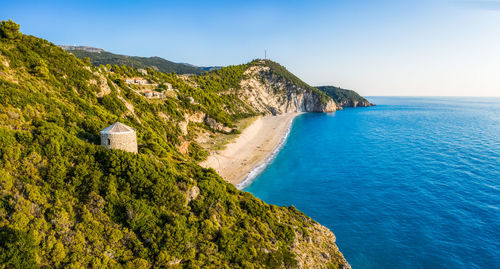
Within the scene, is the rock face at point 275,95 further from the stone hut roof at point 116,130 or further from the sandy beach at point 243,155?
the stone hut roof at point 116,130


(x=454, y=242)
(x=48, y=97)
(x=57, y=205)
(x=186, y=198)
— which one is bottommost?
(x=454, y=242)

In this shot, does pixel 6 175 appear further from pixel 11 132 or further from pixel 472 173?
pixel 472 173

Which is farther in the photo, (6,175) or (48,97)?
(48,97)

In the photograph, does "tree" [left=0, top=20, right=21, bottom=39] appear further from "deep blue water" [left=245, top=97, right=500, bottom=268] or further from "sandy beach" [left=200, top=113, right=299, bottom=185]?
"deep blue water" [left=245, top=97, right=500, bottom=268]

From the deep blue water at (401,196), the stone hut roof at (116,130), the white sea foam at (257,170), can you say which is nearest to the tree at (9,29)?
the stone hut roof at (116,130)

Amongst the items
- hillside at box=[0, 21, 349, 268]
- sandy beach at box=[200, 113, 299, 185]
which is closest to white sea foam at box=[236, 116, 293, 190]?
sandy beach at box=[200, 113, 299, 185]

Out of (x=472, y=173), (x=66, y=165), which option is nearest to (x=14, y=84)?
(x=66, y=165)
